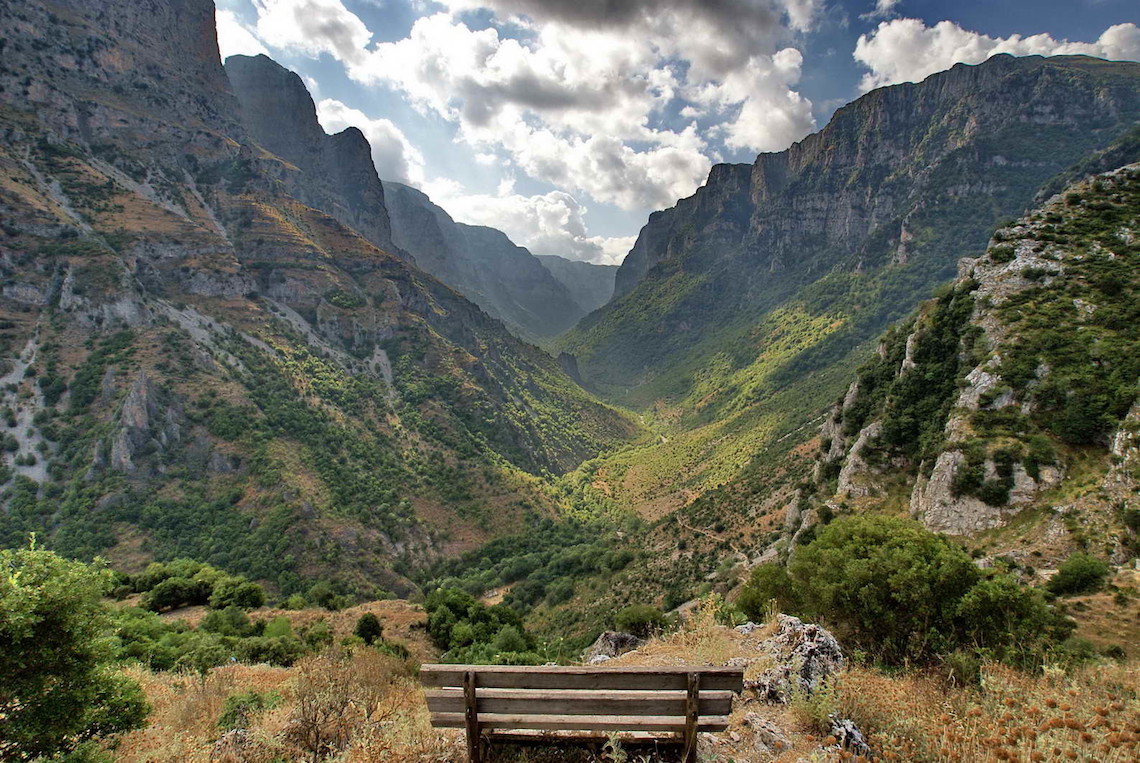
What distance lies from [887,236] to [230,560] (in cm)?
18047

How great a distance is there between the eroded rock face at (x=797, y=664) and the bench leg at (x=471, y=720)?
4.28 m

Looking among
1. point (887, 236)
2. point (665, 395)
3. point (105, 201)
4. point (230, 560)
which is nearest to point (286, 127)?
point (105, 201)

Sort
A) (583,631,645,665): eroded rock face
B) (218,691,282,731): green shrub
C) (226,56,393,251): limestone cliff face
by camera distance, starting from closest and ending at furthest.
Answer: (218,691,282,731): green shrub → (583,631,645,665): eroded rock face → (226,56,393,251): limestone cliff face

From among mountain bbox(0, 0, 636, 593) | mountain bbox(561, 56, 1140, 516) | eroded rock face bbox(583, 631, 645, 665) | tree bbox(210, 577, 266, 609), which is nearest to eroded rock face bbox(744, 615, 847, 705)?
eroded rock face bbox(583, 631, 645, 665)

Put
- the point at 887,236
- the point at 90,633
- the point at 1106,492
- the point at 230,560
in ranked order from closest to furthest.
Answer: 1. the point at 90,633
2. the point at 1106,492
3. the point at 230,560
4. the point at 887,236

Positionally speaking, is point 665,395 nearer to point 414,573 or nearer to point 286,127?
point 414,573

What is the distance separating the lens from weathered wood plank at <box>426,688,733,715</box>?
476 centimetres

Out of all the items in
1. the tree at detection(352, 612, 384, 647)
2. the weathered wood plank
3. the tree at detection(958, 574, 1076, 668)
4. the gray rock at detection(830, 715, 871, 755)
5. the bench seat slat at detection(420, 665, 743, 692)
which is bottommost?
the tree at detection(352, 612, 384, 647)

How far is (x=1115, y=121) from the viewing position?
132 meters

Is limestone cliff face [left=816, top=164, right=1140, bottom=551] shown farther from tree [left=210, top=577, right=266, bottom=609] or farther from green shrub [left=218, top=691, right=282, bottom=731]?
tree [left=210, top=577, right=266, bottom=609]

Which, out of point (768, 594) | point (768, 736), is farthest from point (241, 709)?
point (768, 594)

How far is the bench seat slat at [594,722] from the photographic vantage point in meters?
4.75

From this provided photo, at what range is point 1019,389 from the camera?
1091 inches

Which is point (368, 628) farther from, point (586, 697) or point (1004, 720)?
point (1004, 720)
